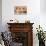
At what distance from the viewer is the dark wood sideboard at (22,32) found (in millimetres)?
5660

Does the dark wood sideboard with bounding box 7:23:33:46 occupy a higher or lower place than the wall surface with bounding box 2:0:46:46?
lower

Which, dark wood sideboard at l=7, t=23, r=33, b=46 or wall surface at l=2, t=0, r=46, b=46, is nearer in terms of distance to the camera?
dark wood sideboard at l=7, t=23, r=33, b=46

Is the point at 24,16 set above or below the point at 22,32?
above

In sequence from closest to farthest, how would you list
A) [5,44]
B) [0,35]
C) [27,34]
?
[5,44] → [0,35] → [27,34]

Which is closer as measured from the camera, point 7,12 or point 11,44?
point 11,44

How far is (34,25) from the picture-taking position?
5832mm

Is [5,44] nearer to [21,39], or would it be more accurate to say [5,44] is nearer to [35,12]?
[21,39]

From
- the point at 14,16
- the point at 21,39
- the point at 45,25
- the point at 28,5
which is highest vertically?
the point at 28,5

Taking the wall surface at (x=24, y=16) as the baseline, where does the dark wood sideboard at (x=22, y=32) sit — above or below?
below

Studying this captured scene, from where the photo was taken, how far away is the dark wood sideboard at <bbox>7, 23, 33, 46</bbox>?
5660 millimetres

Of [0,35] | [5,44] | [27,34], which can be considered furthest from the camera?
[27,34]

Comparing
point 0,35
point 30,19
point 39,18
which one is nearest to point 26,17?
point 30,19

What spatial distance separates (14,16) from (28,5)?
0.74m

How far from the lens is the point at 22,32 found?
575cm
